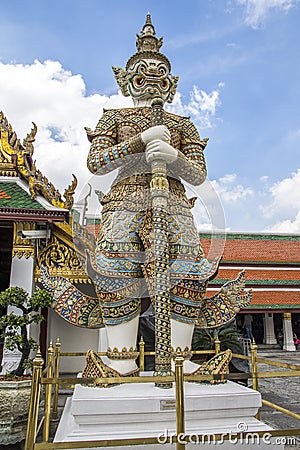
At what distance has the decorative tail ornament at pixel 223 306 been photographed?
3162 mm

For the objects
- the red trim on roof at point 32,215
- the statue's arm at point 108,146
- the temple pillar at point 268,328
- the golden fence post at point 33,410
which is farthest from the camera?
the temple pillar at point 268,328

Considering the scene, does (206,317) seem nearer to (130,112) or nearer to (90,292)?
(130,112)

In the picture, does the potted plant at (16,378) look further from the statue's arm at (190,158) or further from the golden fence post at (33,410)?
the statue's arm at (190,158)

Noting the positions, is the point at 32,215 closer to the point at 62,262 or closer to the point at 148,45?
the point at 62,262

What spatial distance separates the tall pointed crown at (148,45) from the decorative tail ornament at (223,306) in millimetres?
2115

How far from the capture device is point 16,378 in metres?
3.79

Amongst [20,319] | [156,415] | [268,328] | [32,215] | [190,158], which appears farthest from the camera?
[268,328]

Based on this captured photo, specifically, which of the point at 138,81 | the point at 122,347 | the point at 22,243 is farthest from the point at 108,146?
the point at 22,243

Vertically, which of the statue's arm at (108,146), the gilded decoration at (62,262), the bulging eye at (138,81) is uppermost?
the bulging eye at (138,81)

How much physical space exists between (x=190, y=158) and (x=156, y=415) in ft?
6.57

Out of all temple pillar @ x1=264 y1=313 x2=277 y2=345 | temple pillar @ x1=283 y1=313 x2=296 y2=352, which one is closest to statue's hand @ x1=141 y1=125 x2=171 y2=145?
temple pillar @ x1=283 y1=313 x2=296 y2=352

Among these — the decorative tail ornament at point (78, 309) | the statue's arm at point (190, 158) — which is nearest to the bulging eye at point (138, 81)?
the statue's arm at point (190, 158)

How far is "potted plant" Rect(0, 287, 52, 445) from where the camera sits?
10.8ft

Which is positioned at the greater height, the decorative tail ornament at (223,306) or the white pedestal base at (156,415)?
the decorative tail ornament at (223,306)
